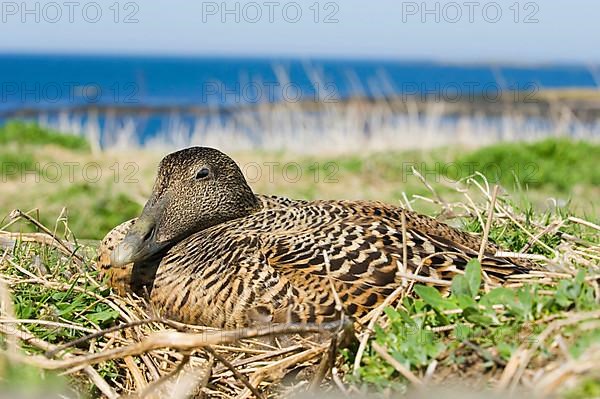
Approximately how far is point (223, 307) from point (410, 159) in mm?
8086

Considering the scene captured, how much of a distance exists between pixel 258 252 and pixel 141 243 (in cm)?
59

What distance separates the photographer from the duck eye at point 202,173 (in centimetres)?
441

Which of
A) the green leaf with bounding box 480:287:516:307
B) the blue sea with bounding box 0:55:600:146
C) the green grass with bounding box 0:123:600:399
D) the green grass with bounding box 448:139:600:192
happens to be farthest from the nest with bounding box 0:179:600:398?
the blue sea with bounding box 0:55:600:146

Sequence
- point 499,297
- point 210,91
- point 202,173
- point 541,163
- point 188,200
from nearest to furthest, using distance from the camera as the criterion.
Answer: point 499,297
point 188,200
point 202,173
point 541,163
point 210,91

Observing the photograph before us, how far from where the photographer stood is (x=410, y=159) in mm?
11352

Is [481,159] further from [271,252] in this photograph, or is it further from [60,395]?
[60,395]

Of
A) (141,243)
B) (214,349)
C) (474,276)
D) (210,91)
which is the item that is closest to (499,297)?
(474,276)

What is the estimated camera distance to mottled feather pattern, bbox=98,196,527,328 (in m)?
3.41

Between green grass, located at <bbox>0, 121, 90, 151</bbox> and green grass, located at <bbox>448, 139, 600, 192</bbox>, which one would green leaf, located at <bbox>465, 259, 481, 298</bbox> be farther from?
green grass, located at <bbox>0, 121, 90, 151</bbox>

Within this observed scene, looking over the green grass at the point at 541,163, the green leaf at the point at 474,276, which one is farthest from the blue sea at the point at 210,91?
the green leaf at the point at 474,276

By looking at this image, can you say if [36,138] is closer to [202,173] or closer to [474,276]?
[202,173]

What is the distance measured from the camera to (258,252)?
373 cm

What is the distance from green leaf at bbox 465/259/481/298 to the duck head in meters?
1.60

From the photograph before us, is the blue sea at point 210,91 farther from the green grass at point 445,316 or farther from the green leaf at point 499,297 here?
the green leaf at point 499,297
